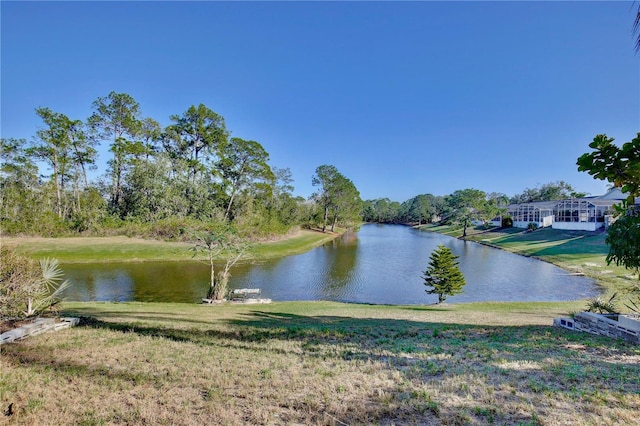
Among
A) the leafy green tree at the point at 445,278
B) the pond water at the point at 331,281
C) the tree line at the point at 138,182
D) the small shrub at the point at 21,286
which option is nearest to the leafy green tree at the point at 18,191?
the tree line at the point at 138,182

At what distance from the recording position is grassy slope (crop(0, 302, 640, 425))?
3264 mm

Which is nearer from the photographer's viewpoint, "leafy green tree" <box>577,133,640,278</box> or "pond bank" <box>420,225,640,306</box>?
"leafy green tree" <box>577,133,640,278</box>

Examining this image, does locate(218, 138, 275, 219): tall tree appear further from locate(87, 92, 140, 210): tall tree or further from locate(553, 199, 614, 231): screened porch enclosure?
locate(553, 199, 614, 231): screened porch enclosure

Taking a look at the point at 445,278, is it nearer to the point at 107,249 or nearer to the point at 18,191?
the point at 107,249

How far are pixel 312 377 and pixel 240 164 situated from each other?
46377mm

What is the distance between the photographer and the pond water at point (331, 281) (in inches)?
690

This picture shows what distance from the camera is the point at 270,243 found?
38.5 meters

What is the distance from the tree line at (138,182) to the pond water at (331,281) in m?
12.3

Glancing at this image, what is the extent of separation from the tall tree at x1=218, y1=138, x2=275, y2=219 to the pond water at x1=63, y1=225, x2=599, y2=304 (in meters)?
22.3

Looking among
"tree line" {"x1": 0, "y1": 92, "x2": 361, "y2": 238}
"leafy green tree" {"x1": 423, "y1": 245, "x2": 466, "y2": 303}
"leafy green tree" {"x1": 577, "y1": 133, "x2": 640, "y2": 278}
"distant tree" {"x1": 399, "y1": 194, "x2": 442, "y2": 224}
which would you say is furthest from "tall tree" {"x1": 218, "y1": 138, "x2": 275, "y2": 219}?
"distant tree" {"x1": 399, "y1": 194, "x2": 442, "y2": 224}

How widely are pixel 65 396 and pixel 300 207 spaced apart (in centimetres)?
5947

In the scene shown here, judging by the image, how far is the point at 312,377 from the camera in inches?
171

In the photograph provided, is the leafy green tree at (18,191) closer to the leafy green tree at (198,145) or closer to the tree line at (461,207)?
the leafy green tree at (198,145)

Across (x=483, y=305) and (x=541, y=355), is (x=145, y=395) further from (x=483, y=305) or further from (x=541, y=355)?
(x=483, y=305)
